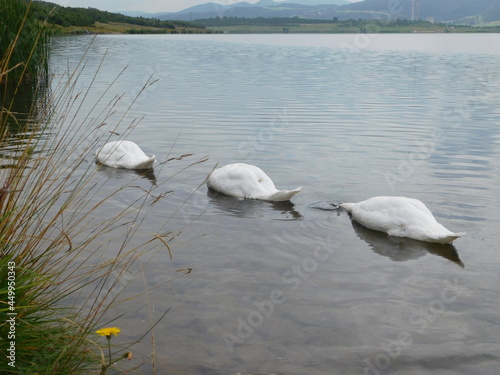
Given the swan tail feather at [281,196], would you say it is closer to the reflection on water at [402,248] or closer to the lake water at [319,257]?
the lake water at [319,257]

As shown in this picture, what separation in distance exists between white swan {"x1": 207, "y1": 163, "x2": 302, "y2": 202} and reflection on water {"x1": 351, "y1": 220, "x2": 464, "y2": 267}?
70.0 inches

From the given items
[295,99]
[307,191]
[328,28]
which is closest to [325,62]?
[295,99]

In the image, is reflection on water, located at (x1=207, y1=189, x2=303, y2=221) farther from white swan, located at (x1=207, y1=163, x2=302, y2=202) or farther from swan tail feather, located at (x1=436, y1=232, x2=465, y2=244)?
swan tail feather, located at (x1=436, y1=232, x2=465, y2=244)

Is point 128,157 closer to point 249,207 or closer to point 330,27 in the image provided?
point 249,207

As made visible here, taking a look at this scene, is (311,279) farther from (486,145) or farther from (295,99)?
(295,99)

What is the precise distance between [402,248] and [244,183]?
9.67 ft

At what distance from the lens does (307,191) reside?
34.9 feet

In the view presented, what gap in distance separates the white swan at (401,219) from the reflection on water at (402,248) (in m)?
0.08

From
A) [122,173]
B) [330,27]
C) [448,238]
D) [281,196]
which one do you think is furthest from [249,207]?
[330,27]

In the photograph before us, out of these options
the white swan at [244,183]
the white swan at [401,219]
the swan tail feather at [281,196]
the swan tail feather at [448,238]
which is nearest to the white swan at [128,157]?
the white swan at [244,183]

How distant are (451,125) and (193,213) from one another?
10423mm

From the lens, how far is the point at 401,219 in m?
8.34

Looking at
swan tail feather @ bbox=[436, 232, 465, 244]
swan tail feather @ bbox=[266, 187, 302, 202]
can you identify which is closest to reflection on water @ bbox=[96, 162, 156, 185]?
swan tail feather @ bbox=[266, 187, 302, 202]

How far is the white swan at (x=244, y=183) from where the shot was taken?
10.0m
